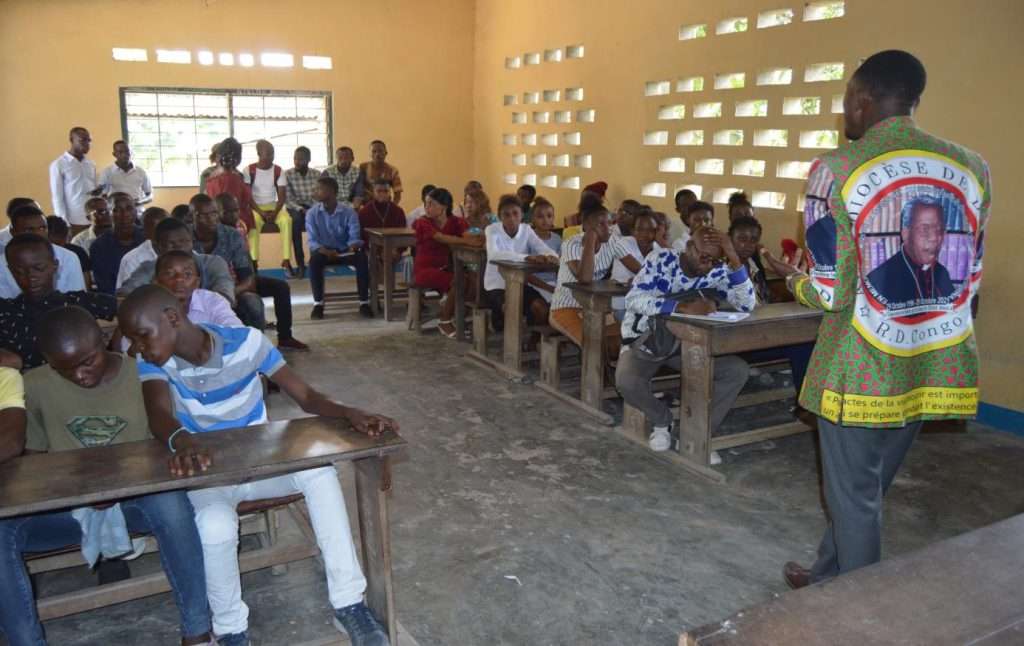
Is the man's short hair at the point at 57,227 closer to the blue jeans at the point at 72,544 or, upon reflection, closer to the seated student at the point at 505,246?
the seated student at the point at 505,246

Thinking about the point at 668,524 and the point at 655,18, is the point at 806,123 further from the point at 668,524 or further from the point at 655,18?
the point at 668,524

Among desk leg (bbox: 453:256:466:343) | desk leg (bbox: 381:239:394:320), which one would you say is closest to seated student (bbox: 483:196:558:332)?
desk leg (bbox: 453:256:466:343)

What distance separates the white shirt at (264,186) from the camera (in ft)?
29.7

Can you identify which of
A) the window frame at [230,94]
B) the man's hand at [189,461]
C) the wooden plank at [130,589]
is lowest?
the wooden plank at [130,589]

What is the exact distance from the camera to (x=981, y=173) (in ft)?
7.31

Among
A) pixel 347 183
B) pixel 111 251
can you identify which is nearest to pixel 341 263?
pixel 347 183

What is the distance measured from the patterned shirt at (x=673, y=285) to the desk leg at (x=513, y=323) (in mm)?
1476

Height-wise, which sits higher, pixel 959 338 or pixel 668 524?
pixel 959 338

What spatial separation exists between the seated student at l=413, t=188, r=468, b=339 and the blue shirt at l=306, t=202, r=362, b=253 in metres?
1.14

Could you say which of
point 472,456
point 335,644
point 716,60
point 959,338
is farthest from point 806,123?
point 335,644

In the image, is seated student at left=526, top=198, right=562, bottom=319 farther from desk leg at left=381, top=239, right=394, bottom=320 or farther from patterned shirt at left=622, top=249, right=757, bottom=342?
desk leg at left=381, top=239, right=394, bottom=320

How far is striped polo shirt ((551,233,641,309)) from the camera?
5.05 meters

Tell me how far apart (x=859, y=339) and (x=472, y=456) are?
7.50 ft

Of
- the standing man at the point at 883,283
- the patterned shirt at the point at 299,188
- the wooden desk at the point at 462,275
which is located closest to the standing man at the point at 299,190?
the patterned shirt at the point at 299,188
